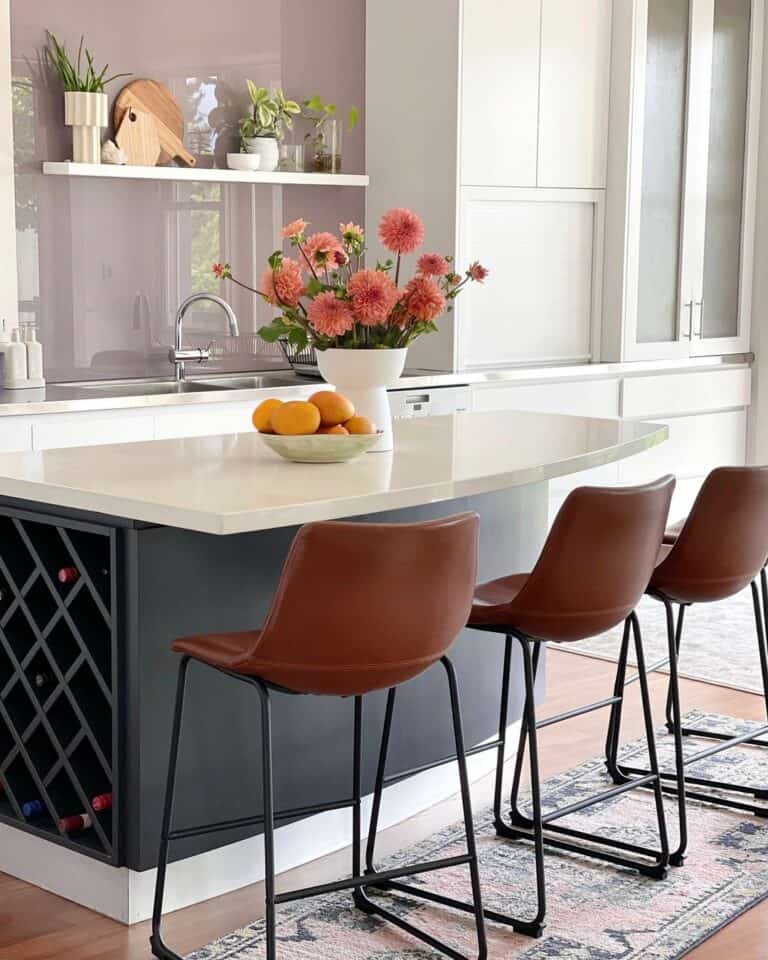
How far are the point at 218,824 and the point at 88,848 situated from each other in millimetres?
264

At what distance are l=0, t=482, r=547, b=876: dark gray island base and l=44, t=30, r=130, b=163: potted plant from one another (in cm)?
226

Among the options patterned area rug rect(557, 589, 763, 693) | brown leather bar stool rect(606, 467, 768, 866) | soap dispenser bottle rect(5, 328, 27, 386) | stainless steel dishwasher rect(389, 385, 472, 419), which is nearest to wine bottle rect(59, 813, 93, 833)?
brown leather bar stool rect(606, 467, 768, 866)

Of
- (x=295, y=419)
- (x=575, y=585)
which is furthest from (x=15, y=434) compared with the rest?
(x=575, y=585)

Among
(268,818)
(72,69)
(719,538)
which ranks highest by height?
(72,69)

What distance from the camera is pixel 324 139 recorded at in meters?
5.66

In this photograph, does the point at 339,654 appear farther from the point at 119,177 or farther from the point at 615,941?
the point at 119,177

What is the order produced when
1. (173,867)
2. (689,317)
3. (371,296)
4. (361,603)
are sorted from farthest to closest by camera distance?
1. (689,317)
2. (371,296)
3. (173,867)
4. (361,603)

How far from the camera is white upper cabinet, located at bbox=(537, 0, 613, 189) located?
5.82 metres

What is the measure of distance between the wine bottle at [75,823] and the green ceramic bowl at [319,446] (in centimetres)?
86

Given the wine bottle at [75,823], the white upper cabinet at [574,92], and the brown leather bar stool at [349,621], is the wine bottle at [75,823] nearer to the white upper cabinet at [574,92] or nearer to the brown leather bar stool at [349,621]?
the brown leather bar stool at [349,621]

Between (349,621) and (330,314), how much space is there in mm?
928

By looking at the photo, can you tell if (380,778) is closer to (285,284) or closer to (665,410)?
(285,284)

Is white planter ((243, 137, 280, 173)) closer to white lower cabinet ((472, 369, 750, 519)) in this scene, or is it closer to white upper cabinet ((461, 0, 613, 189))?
white upper cabinet ((461, 0, 613, 189))

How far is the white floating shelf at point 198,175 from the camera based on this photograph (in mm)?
4785
